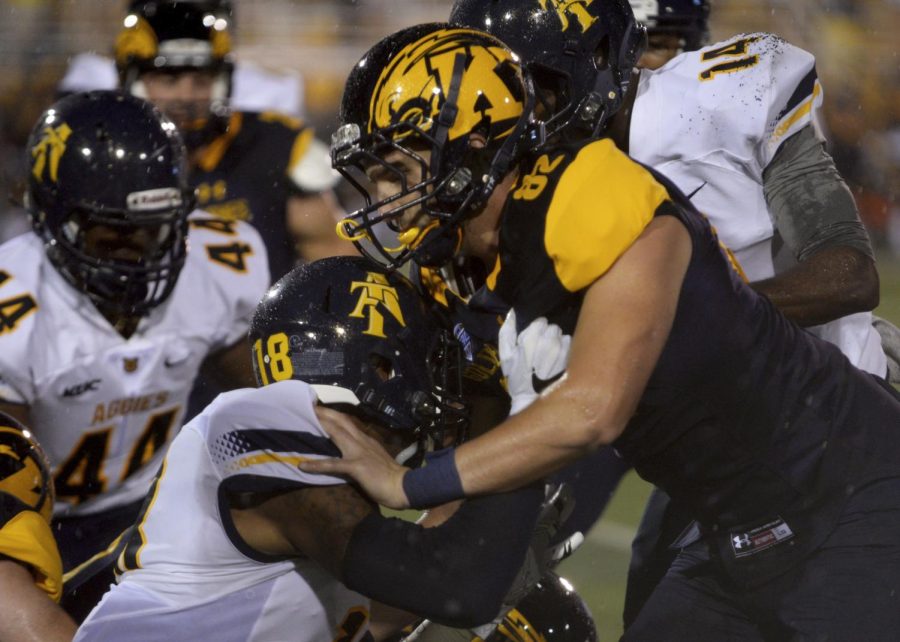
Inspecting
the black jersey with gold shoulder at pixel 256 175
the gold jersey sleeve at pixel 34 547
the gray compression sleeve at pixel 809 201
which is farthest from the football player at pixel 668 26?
the gold jersey sleeve at pixel 34 547

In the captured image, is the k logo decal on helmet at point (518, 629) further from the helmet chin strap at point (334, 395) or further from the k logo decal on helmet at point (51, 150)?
the k logo decal on helmet at point (51, 150)

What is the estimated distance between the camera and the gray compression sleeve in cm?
313

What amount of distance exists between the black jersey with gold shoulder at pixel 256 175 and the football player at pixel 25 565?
6.65ft

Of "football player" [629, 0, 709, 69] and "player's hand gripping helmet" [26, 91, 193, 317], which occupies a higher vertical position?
"football player" [629, 0, 709, 69]

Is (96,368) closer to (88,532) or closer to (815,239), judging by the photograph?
(88,532)

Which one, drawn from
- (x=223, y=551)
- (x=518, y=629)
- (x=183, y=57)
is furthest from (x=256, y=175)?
(x=223, y=551)

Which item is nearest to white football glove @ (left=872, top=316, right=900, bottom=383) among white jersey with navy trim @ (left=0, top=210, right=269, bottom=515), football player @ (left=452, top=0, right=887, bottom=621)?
football player @ (left=452, top=0, right=887, bottom=621)

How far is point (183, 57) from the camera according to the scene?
17.2ft

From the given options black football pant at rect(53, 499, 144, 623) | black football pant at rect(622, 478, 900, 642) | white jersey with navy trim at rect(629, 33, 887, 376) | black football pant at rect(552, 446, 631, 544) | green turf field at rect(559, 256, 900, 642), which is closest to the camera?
black football pant at rect(622, 478, 900, 642)

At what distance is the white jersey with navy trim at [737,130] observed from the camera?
324 centimetres

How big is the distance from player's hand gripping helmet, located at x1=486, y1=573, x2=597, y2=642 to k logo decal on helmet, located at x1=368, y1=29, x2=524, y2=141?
3.47 feet

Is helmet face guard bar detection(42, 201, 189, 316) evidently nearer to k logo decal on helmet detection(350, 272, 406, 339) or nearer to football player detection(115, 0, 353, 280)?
k logo decal on helmet detection(350, 272, 406, 339)

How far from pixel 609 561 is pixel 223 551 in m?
2.82

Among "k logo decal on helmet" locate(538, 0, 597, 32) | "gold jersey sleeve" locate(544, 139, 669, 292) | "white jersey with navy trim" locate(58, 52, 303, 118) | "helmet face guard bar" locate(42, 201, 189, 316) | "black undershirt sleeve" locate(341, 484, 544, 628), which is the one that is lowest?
"white jersey with navy trim" locate(58, 52, 303, 118)
